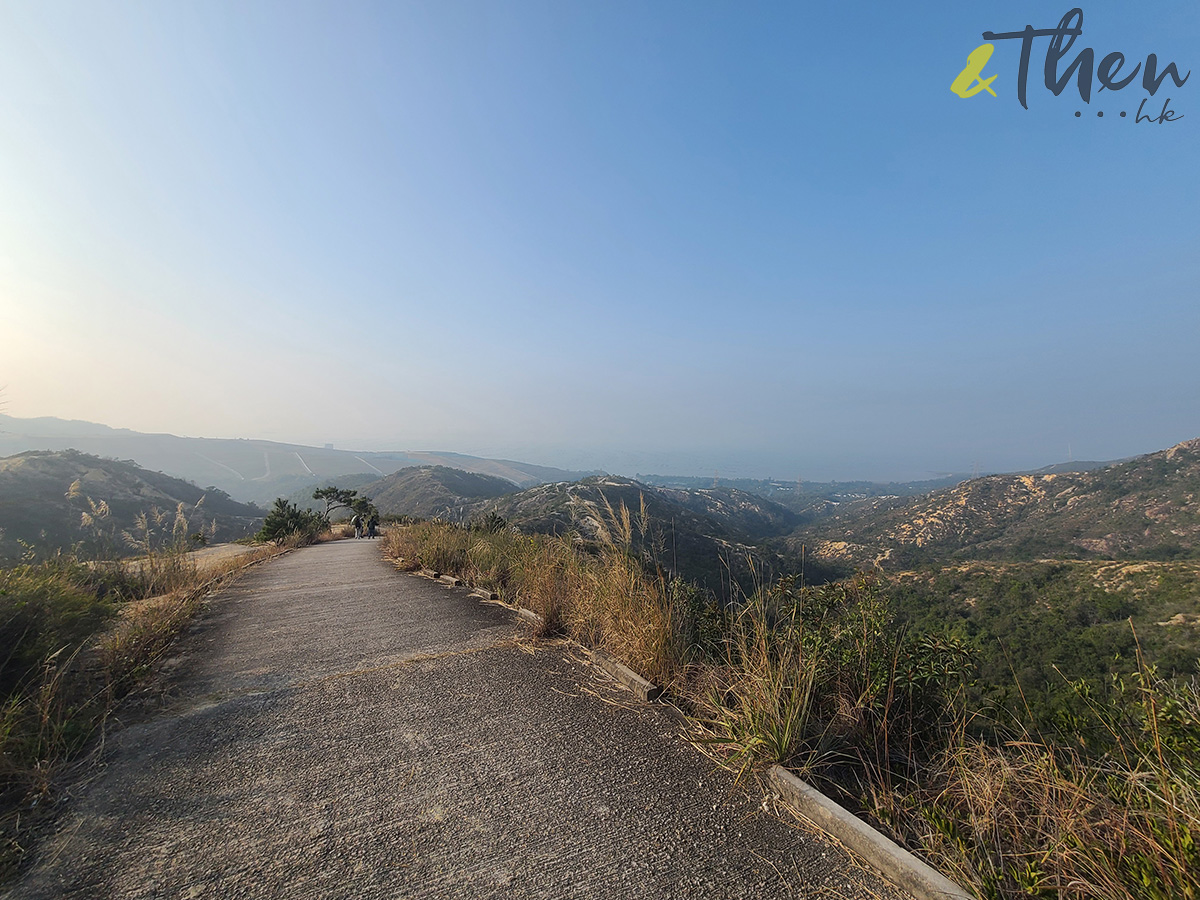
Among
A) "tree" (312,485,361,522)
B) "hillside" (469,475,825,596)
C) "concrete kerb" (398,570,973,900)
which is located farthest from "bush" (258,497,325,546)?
"concrete kerb" (398,570,973,900)

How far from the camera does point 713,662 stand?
3586 mm

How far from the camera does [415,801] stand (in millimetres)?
2342

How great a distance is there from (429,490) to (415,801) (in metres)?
110

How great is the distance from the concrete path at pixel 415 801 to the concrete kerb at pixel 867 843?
0.09 m

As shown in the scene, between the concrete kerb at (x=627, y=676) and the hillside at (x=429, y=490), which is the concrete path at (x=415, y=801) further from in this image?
the hillside at (x=429, y=490)

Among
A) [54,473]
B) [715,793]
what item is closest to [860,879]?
[715,793]

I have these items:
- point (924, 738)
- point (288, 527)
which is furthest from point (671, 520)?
point (288, 527)

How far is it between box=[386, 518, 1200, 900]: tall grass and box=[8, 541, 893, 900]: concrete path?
0.35 meters

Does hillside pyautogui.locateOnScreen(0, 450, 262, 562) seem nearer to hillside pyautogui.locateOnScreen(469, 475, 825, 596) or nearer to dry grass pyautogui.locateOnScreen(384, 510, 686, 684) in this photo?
hillside pyautogui.locateOnScreen(469, 475, 825, 596)

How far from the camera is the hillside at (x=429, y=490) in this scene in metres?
92.9

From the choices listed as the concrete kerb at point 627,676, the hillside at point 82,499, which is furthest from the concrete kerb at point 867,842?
the hillside at point 82,499

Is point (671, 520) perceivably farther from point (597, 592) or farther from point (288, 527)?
point (288, 527)

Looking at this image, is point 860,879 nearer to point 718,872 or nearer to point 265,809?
point 718,872

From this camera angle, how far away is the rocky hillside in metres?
41.6
